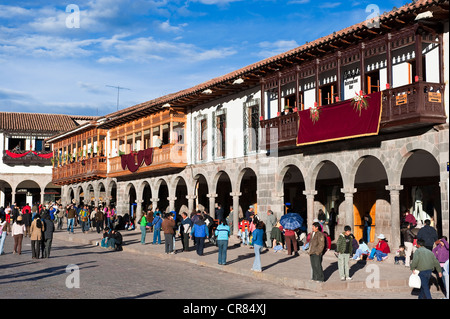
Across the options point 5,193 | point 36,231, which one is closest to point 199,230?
point 36,231

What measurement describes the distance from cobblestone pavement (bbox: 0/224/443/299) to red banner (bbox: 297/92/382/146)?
389cm

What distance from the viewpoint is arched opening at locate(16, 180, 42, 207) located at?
5472cm

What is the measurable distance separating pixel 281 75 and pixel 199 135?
799cm

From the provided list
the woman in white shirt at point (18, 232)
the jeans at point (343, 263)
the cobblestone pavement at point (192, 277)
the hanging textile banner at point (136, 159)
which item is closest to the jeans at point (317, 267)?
the cobblestone pavement at point (192, 277)

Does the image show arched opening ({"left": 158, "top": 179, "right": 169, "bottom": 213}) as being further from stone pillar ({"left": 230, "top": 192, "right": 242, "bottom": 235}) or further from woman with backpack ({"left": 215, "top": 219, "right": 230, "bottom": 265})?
woman with backpack ({"left": 215, "top": 219, "right": 230, "bottom": 265})

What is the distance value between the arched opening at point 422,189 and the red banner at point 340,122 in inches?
108

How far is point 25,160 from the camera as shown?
53.4 metres

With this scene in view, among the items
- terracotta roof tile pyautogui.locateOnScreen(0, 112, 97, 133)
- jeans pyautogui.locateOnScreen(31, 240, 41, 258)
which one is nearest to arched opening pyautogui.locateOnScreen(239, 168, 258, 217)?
jeans pyautogui.locateOnScreen(31, 240, 41, 258)

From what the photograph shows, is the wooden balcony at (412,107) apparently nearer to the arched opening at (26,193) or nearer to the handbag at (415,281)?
the handbag at (415,281)

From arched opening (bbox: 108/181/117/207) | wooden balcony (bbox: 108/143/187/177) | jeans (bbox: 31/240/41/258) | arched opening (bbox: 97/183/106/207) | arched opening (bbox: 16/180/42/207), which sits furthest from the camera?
arched opening (bbox: 16/180/42/207)

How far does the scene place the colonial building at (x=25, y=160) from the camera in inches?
2088
